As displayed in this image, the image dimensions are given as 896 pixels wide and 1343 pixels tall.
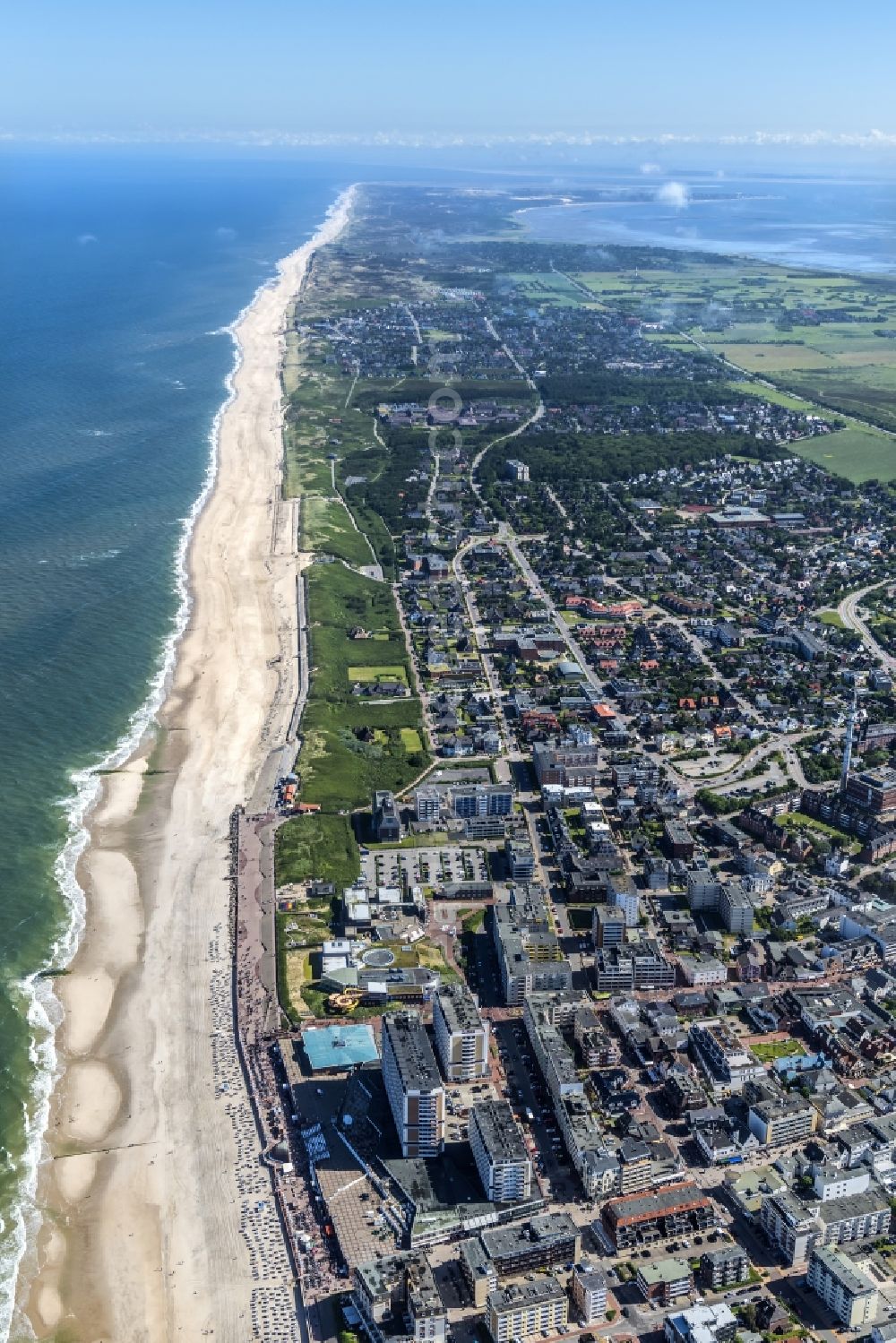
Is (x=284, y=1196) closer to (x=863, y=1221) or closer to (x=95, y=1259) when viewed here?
(x=95, y=1259)

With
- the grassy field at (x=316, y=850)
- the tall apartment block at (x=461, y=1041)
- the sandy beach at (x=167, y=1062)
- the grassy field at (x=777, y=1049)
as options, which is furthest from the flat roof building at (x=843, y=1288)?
the grassy field at (x=316, y=850)

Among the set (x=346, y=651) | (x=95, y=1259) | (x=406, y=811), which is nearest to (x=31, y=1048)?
(x=95, y=1259)

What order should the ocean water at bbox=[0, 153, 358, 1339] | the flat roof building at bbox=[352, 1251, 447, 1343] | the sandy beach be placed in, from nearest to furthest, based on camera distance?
the flat roof building at bbox=[352, 1251, 447, 1343], the sandy beach, the ocean water at bbox=[0, 153, 358, 1339]

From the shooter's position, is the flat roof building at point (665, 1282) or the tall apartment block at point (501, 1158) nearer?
the flat roof building at point (665, 1282)

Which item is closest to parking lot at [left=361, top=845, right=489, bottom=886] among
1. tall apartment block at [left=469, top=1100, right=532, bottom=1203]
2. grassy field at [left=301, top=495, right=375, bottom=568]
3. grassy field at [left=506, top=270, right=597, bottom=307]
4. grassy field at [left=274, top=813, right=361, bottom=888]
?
grassy field at [left=274, top=813, right=361, bottom=888]

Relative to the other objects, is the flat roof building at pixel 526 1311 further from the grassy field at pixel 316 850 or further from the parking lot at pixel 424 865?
the grassy field at pixel 316 850

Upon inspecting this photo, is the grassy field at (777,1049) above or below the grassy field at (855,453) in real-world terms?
below

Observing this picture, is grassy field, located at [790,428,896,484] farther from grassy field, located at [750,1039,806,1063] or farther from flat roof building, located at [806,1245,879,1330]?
flat roof building, located at [806,1245,879,1330]
